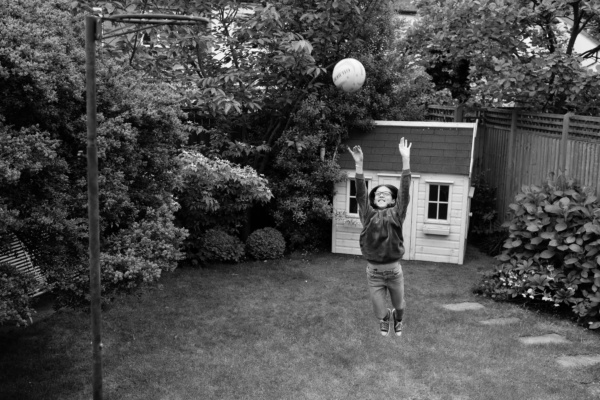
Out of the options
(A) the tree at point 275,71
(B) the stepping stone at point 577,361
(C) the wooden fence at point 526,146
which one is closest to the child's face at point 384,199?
(B) the stepping stone at point 577,361

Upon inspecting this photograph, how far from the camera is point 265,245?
38.8 ft

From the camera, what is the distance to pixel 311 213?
39.3 ft

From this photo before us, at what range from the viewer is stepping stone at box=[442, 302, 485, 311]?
9.29 m

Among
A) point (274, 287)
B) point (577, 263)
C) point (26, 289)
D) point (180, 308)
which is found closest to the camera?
point (26, 289)

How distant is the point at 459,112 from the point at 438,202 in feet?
8.89

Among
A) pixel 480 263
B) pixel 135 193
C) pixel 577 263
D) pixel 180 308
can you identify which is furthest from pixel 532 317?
pixel 135 193

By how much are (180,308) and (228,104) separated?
126 inches

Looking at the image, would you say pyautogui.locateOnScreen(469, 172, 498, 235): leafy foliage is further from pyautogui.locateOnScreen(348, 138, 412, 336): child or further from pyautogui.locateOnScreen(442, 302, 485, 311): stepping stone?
pyautogui.locateOnScreen(348, 138, 412, 336): child

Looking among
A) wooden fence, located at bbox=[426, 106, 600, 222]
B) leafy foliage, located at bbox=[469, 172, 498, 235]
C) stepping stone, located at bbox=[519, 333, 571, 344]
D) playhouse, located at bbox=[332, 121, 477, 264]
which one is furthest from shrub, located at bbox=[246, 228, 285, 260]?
stepping stone, located at bbox=[519, 333, 571, 344]

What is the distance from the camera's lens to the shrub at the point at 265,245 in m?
11.9

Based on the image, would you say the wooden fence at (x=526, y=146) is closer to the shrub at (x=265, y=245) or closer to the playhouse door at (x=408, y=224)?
the playhouse door at (x=408, y=224)

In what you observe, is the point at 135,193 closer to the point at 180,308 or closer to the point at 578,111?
the point at 180,308

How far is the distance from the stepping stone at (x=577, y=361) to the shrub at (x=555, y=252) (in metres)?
0.79

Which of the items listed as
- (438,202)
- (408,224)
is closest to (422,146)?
(438,202)
